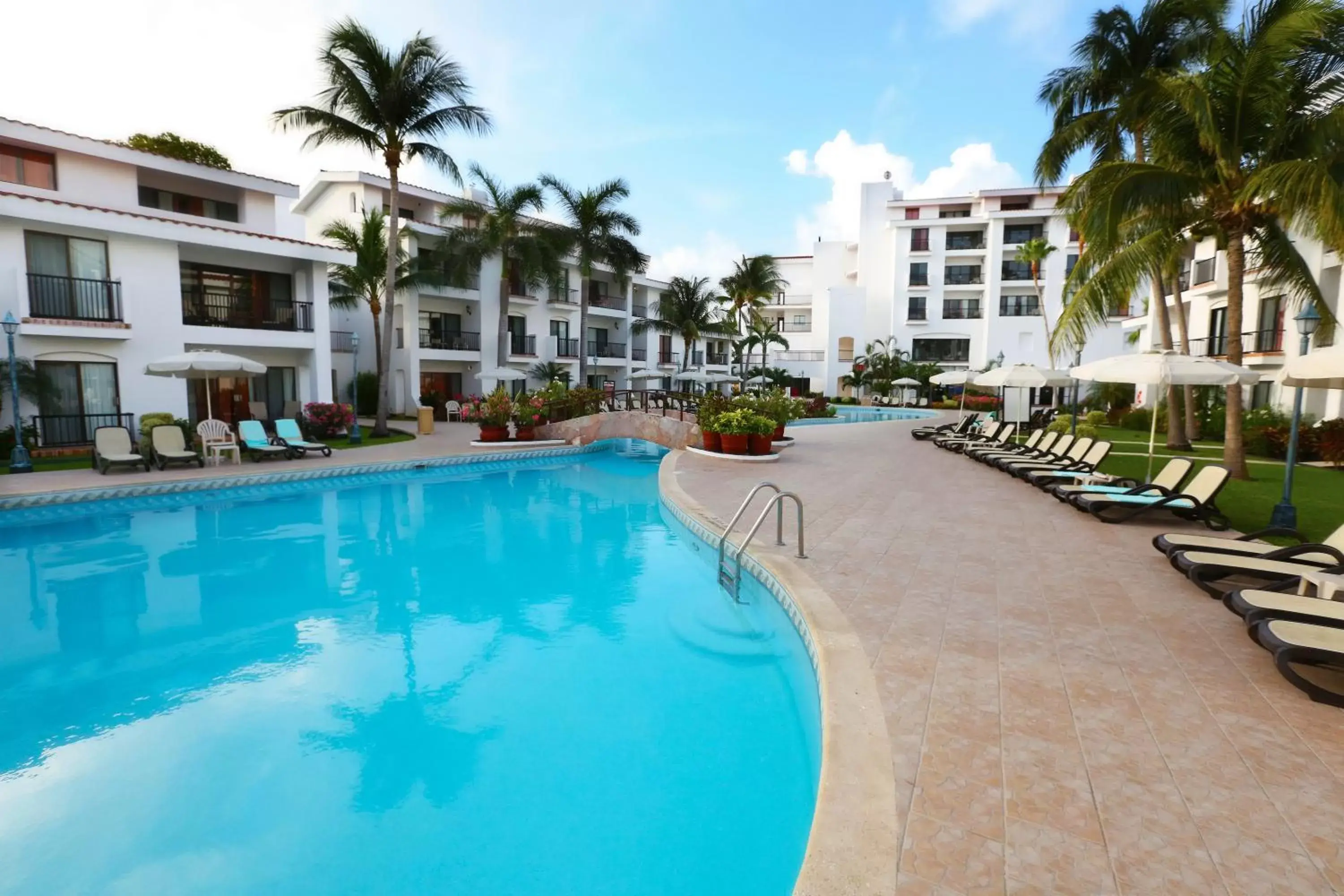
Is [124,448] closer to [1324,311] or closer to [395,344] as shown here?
[395,344]

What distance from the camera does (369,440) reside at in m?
20.9

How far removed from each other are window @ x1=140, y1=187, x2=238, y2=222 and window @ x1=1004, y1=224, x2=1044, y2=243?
1847 inches

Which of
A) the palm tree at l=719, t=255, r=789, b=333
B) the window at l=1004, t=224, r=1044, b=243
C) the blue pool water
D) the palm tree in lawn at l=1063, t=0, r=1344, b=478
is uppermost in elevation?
the window at l=1004, t=224, r=1044, b=243

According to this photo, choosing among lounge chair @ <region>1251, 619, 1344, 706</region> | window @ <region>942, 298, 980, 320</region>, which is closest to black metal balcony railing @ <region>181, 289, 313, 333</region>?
lounge chair @ <region>1251, 619, 1344, 706</region>

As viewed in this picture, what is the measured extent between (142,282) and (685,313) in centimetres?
2755

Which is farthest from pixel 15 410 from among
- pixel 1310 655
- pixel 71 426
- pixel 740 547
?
pixel 1310 655

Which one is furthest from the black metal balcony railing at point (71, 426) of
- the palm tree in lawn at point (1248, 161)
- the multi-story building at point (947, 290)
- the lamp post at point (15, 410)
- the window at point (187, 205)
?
the multi-story building at point (947, 290)

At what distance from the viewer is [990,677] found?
171 inches

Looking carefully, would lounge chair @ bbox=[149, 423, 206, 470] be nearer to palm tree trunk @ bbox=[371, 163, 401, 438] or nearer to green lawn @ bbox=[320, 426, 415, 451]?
green lawn @ bbox=[320, 426, 415, 451]

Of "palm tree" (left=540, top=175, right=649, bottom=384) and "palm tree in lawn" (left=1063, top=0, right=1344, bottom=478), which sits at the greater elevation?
"palm tree" (left=540, top=175, right=649, bottom=384)

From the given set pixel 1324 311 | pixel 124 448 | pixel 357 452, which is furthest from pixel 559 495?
pixel 1324 311

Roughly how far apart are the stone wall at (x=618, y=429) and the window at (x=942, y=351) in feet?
113

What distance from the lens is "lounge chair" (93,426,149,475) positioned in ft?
46.6

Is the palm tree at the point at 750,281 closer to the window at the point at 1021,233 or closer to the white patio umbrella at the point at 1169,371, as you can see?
the window at the point at 1021,233
